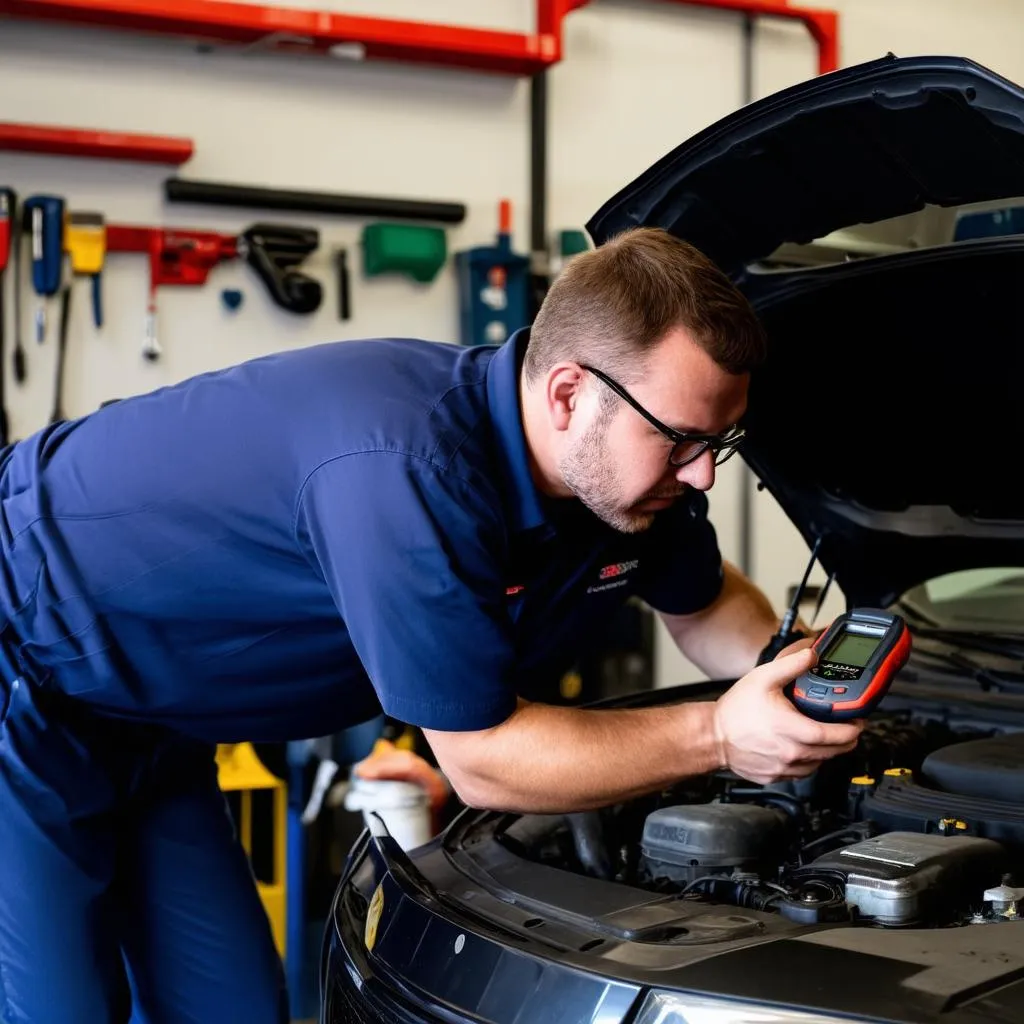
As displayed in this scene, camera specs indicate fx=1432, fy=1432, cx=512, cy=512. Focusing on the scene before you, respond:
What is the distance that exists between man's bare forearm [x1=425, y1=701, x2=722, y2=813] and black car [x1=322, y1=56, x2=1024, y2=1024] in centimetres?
12

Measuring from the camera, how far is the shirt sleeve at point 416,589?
156 centimetres

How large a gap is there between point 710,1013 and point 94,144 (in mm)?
3141

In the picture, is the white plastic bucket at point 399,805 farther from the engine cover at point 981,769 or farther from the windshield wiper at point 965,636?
the engine cover at point 981,769

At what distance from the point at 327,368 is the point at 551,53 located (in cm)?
279

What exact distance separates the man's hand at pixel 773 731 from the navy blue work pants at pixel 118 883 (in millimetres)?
855

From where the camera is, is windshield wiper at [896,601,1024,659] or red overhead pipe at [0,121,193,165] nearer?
windshield wiper at [896,601,1024,659]

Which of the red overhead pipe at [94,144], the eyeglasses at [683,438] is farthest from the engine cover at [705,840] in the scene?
the red overhead pipe at [94,144]

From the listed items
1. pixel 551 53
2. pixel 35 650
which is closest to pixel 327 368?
pixel 35 650

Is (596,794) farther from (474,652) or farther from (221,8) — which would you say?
(221,8)

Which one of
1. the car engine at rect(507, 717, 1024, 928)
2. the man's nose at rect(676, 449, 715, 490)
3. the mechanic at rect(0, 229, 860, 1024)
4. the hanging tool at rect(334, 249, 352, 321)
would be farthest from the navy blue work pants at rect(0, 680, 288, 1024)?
the hanging tool at rect(334, 249, 352, 321)

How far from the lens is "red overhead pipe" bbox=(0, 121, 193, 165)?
3.71m

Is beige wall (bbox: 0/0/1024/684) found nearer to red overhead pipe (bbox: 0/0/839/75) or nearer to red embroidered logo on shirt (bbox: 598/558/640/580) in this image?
red overhead pipe (bbox: 0/0/839/75)

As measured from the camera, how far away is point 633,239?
1740mm

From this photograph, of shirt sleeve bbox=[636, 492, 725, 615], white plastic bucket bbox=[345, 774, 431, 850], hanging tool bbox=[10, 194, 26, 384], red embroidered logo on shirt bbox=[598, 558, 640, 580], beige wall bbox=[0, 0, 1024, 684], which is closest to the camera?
red embroidered logo on shirt bbox=[598, 558, 640, 580]
